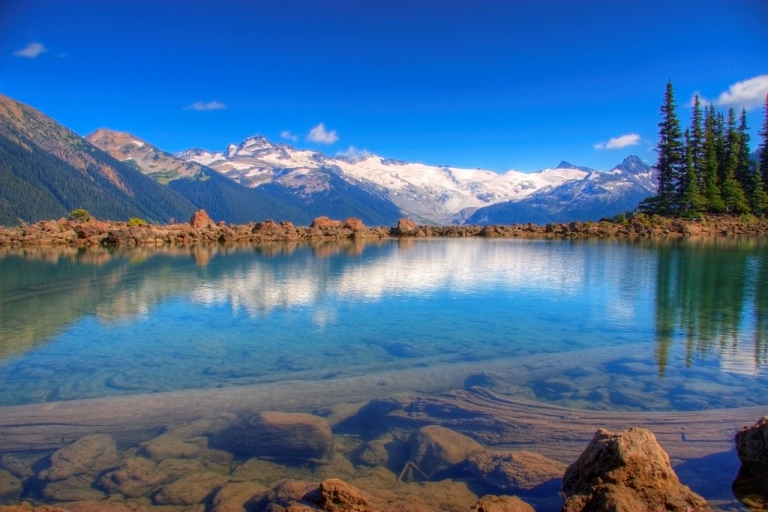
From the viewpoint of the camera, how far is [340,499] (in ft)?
21.1

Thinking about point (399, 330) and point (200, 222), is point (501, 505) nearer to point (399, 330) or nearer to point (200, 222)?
point (399, 330)

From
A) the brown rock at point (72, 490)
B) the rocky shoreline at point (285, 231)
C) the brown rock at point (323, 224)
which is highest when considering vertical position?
the brown rock at point (323, 224)

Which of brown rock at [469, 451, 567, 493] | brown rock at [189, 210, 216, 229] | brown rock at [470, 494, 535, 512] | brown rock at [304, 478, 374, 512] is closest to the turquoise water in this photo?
brown rock at [469, 451, 567, 493]

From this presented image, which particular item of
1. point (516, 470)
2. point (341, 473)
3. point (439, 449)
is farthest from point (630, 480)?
point (341, 473)

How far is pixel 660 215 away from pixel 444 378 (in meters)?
89.9

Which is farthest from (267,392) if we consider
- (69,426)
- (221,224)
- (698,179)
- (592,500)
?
(698,179)

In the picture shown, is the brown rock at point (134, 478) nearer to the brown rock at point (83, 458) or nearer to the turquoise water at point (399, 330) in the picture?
the brown rock at point (83, 458)

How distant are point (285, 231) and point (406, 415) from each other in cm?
8422

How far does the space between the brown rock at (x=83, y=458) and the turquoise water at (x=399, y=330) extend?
11.0ft

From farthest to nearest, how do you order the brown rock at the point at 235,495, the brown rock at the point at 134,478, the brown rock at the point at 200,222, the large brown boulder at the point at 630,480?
the brown rock at the point at 200,222 < the brown rock at the point at 134,478 < the brown rock at the point at 235,495 < the large brown boulder at the point at 630,480

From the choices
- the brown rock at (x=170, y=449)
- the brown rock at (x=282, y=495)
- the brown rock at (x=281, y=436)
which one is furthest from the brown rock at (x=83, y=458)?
the brown rock at (x=282, y=495)

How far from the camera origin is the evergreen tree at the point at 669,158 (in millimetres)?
87250

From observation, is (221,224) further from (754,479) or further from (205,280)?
(754,479)

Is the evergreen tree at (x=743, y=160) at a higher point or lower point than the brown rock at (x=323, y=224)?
higher
